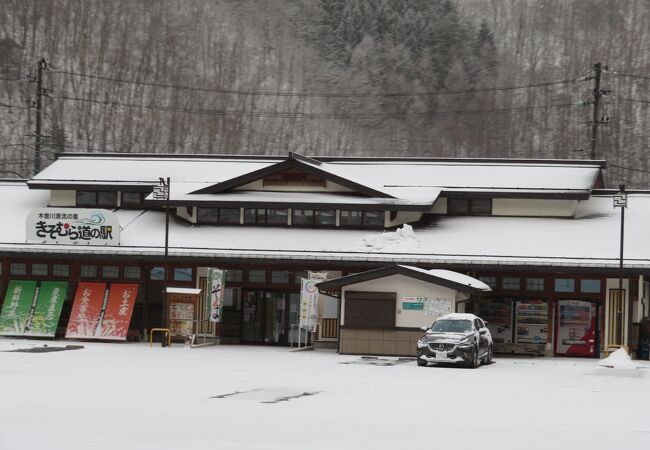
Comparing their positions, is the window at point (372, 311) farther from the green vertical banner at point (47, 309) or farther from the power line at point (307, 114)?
the power line at point (307, 114)

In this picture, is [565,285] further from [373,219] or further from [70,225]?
[70,225]

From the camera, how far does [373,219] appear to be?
3722 cm

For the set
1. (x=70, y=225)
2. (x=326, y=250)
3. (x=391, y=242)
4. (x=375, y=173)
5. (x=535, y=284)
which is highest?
(x=375, y=173)

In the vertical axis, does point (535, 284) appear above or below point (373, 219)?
below

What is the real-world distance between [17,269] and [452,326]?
1782cm

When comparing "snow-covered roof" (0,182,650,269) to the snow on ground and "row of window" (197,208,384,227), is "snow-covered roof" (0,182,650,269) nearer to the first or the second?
"row of window" (197,208,384,227)

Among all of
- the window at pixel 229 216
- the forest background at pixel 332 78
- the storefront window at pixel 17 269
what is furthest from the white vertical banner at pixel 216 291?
the forest background at pixel 332 78

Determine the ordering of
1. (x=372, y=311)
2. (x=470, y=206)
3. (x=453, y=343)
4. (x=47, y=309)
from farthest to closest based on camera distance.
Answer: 1. (x=470, y=206)
2. (x=47, y=309)
3. (x=372, y=311)
4. (x=453, y=343)

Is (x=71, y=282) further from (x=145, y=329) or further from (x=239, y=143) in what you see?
(x=239, y=143)

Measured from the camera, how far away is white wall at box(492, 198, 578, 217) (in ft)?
123

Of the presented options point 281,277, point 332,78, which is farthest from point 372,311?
point 332,78

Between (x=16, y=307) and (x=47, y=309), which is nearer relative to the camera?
(x=47, y=309)

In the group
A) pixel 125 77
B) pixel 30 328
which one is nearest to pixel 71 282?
pixel 30 328

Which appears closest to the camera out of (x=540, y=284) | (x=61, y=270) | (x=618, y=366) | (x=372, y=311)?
(x=618, y=366)
